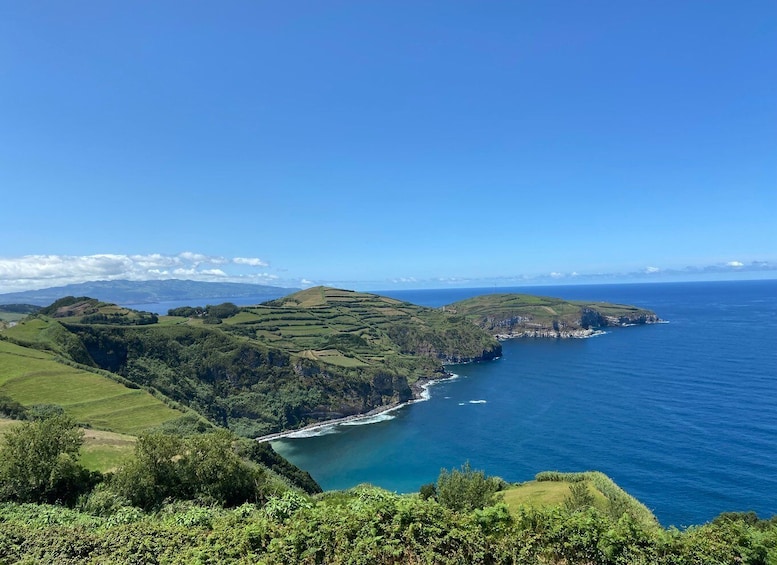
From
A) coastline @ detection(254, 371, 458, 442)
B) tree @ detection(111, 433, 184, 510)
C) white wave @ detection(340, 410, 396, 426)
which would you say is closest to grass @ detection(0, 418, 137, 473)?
tree @ detection(111, 433, 184, 510)

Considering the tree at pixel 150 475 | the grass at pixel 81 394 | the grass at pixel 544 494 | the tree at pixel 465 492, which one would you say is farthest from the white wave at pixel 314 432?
the tree at pixel 150 475

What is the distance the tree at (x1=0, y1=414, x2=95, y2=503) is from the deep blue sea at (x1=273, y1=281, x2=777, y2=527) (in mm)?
64899

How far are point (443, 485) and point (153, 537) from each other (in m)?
30.3

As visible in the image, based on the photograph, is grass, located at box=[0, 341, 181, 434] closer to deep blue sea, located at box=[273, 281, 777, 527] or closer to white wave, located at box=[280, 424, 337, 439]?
deep blue sea, located at box=[273, 281, 777, 527]

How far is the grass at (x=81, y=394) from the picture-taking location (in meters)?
82.2

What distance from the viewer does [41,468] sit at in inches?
1249

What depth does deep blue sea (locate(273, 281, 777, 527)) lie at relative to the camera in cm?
7419

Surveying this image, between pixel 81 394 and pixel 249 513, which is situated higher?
pixel 249 513

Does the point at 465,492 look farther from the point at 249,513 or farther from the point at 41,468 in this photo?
the point at 41,468

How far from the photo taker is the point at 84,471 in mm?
35156

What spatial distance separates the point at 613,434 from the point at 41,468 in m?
109

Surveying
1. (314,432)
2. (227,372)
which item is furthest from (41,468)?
(227,372)

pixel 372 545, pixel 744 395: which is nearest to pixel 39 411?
pixel 372 545

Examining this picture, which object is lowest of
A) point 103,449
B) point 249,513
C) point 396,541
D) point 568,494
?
point 568,494
